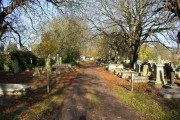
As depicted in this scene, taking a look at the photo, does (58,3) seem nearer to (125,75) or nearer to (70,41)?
(125,75)

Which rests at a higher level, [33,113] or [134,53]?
[134,53]

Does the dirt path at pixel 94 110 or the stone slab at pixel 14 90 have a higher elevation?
the stone slab at pixel 14 90

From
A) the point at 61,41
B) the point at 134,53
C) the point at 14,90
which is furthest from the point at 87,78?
the point at 61,41

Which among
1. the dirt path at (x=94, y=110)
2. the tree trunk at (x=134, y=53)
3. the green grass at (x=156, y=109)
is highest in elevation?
the tree trunk at (x=134, y=53)

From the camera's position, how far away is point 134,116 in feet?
27.6

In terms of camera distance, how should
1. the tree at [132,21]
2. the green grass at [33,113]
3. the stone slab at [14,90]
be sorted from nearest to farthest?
1. the green grass at [33,113]
2. the stone slab at [14,90]
3. the tree at [132,21]

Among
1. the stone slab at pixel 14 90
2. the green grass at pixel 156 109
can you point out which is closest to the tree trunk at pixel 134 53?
the stone slab at pixel 14 90

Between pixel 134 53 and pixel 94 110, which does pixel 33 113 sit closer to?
pixel 94 110

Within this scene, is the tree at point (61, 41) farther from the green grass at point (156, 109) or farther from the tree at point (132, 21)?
the green grass at point (156, 109)

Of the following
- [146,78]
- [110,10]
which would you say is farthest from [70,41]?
[146,78]

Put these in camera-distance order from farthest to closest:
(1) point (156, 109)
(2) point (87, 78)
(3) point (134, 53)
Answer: (3) point (134, 53) < (2) point (87, 78) < (1) point (156, 109)

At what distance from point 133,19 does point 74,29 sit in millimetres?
10737

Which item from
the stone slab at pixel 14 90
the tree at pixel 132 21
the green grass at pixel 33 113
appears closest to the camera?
the green grass at pixel 33 113

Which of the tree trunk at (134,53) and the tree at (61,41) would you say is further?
the tree at (61,41)
